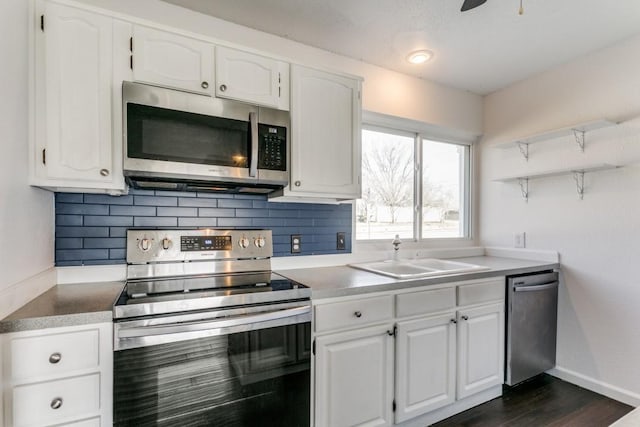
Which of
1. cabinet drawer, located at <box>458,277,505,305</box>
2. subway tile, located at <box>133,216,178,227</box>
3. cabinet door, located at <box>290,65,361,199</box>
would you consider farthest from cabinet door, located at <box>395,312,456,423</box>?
subway tile, located at <box>133,216,178,227</box>

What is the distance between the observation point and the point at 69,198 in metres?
1.66

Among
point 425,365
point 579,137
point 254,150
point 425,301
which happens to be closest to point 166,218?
point 254,150

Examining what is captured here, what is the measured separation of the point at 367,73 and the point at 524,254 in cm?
204

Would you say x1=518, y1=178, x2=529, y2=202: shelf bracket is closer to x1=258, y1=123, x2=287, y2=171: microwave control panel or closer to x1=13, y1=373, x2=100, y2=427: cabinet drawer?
x1=258, y1=123, x2=287, y2=171: microwave control panel

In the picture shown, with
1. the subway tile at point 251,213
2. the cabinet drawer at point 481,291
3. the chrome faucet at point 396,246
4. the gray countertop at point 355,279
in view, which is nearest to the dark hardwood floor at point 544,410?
the cabinet drawer at point 481,291

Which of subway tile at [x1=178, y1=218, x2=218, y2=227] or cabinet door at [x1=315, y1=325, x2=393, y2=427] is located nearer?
cabinet door at [x1=315, y1=325, x2=393, y2=427]

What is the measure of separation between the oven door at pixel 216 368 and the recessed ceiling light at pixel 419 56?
1983 mm

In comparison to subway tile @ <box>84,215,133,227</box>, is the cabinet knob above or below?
below

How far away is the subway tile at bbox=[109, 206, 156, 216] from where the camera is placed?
5.71 feet

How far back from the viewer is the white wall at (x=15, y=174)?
45.0 inches

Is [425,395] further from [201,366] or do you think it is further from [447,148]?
[447,148]

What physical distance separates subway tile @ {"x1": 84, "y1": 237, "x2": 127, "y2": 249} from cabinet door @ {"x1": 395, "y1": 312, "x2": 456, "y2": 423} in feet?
5.19

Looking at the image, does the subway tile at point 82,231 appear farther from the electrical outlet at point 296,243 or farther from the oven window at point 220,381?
the electrical outlet at point 296,243

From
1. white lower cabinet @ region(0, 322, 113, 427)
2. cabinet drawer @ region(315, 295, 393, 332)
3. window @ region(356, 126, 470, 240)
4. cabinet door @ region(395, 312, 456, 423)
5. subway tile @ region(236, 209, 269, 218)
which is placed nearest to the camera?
white lower cabinet @ region(0, 322, 113, 427)
